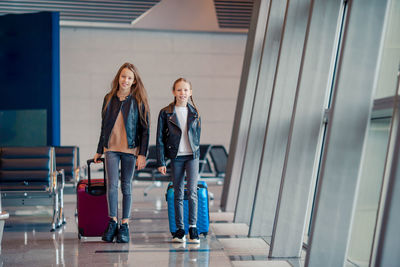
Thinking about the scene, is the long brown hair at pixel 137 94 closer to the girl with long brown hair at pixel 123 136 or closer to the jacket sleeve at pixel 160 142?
the girl with long brown hair at pixel 123 136

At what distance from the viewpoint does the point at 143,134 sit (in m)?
4.57

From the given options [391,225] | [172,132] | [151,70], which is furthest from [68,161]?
[391,225]

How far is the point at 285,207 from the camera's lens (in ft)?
12.8

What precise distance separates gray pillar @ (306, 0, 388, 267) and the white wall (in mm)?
9706

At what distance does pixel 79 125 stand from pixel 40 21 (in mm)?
3548

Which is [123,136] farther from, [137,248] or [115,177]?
[137,248]

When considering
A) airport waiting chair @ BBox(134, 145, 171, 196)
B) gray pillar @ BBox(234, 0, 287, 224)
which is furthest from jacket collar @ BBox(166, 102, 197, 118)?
airport waiting chair @ BBox(134, 145, 171, 196)

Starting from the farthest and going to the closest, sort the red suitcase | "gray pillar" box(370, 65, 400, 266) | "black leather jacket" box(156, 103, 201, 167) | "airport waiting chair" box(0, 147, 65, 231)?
"airport waiting chair" box(0, 147, 65, 231)
the red suitcase
"black leather jacket" box(156, 103, 201, 167)
"gray pillar" box(370, 65, 400, 266)

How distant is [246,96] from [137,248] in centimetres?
320

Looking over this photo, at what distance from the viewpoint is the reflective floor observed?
3836 millimetres

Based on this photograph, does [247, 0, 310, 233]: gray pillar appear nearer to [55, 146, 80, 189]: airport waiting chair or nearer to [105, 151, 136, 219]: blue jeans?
[105, 151, 136, 219]: blue jeans

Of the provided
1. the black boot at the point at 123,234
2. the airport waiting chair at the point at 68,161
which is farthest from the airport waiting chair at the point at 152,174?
the black boot at the point at 123,234

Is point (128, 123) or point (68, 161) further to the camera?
point (68, 161)

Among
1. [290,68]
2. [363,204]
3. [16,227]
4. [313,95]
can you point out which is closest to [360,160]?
[363,204]
